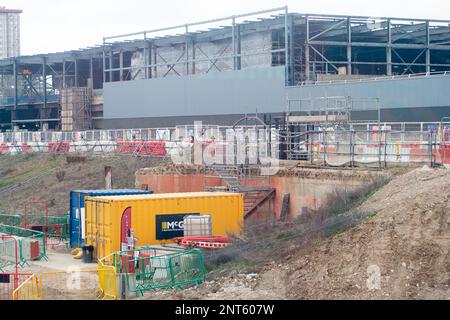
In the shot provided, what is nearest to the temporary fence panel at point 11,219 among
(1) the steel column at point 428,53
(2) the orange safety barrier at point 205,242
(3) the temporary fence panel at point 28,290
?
(2) the orange safety barrier at point 205,242

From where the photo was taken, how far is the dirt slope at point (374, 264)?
61.5ft

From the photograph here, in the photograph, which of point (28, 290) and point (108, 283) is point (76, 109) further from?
A: point (108, 283)

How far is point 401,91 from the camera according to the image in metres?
45.2

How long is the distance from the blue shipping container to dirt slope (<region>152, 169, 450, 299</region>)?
37.0 feet

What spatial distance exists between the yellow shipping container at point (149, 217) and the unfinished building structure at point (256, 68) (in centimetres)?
1782

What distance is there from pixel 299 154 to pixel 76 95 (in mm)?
41961

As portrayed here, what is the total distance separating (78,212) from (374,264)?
15712 mm

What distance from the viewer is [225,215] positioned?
1157 inches

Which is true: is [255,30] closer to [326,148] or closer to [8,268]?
[326,148]

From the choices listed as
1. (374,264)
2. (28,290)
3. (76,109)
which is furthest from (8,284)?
(76,109)

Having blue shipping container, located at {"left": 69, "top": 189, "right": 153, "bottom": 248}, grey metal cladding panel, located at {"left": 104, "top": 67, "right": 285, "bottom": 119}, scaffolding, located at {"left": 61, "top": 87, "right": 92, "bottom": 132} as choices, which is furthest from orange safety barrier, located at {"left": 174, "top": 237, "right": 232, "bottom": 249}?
scaffolding, located at {"left": 61, "top": 87, "right": 92, "bottom": 132}

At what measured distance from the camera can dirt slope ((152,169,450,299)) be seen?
61.5 ft

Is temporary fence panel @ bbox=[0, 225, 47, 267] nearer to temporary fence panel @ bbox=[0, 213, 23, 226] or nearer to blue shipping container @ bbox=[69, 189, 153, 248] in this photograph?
blue shipping container @ bbox=[69, 189, 153, 248]
